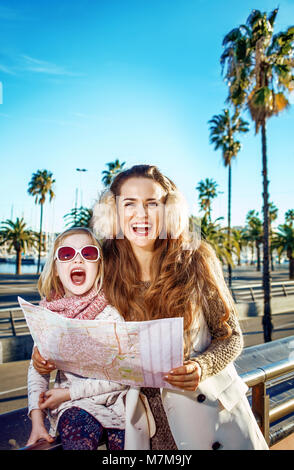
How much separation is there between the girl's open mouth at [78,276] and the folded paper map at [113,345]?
303 millimetres

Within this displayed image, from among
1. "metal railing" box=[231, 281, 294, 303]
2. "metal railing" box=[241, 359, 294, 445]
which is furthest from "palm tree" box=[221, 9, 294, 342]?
"metal railing" box=[241, 359, 294, 445]

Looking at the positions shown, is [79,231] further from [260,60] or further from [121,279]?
[260,60]

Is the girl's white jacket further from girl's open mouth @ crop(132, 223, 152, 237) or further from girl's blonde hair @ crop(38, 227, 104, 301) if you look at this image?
girl's open mouth @ crop(132, 223, 152, 237)

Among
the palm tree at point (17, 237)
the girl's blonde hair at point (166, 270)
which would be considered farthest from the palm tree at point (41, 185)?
the girl's blonde hair at point (166, 270)

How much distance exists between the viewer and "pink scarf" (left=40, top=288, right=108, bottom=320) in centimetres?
159

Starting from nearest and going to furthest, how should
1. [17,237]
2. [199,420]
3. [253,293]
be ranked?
[199,420]
[253,293]
[17,237]

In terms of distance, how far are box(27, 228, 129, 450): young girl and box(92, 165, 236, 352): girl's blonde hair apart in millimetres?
103

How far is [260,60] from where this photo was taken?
471 inches

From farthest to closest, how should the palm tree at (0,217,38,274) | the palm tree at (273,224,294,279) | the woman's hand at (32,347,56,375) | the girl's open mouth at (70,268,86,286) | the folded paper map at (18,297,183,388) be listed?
the palm tree at (0,217,38,274)
the palm tree at (273,224,294,279)
the girl's open mouth at (70,268,86,286)
the woman's hand at (32,347,56,375)
the folded paper map at (18,297,183,388)

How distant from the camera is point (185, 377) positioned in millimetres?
1350

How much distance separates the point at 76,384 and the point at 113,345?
1.04ft

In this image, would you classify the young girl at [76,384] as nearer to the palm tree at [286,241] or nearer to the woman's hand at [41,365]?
the woman's hand at [41,365]

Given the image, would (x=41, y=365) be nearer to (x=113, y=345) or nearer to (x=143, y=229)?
(x=113, y=345)

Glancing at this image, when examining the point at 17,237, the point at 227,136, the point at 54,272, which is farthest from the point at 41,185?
the point at 54,272
